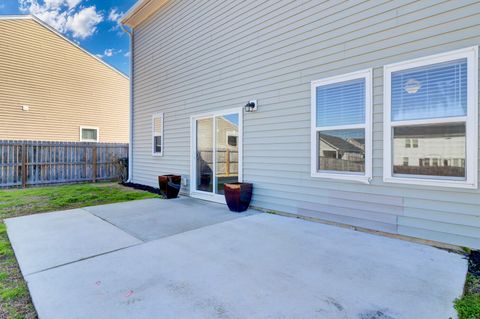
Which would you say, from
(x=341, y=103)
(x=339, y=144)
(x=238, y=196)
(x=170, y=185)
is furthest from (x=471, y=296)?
(x=170, y=185)

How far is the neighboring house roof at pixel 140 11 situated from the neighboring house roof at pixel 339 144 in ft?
22.3

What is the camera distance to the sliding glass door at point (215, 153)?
5801 mm

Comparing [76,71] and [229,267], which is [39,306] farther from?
[76,71]

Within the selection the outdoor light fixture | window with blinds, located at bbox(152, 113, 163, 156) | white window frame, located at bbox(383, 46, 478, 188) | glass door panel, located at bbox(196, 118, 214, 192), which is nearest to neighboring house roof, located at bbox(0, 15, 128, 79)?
window with blinds, located at bbox(152, 113, 163, 156)

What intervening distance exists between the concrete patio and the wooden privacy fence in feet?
19.3

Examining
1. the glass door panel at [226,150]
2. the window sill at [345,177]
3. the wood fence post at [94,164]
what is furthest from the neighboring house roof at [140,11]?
the window sill at [345,177]

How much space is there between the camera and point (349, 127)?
3.97m

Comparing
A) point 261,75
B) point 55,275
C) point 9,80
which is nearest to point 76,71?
point 9,80

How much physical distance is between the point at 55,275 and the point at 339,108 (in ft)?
13.7

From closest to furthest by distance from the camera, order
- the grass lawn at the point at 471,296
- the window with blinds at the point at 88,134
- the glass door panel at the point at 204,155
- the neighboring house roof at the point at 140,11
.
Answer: the grass lawn at the point at 471,296
the glass door panel at the point at 204,155
the neighboring house roof at the point at 140,11
the window with blinds at the point at 88,134

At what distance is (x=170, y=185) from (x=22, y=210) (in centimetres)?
305

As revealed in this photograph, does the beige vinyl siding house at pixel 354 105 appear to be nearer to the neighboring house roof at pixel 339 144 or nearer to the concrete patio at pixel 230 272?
the neighboring house roof at pixel 339 144

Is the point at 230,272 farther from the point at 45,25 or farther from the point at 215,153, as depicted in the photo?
the point at 45,25

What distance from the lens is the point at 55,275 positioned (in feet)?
8.18
